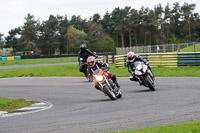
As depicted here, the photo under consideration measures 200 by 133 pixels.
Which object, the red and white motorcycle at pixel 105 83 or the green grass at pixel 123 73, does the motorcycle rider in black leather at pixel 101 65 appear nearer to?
the red and white motorcycle at pixel 105 83

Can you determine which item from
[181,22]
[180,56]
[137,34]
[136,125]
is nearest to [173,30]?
[181,22]

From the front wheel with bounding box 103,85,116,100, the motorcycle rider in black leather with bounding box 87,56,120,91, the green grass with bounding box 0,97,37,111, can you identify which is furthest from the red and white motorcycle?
the green grass with bounding box 0,97,37,111

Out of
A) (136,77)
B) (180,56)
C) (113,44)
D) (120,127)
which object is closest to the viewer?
(120,127)

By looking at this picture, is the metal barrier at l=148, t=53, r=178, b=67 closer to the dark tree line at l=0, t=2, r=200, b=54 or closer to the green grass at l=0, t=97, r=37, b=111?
the green grass at l=0, t=97, r=37, b=111

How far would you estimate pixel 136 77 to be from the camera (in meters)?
13.4

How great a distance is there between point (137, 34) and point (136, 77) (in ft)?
317

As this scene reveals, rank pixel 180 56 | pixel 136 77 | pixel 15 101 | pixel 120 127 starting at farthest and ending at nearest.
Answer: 1. pixel 180 56
2. pixel 136 77
3. pixel 15 101
4. pixel 120 127

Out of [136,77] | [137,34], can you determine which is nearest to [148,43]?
[137,34]

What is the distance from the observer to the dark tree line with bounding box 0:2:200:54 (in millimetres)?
95062

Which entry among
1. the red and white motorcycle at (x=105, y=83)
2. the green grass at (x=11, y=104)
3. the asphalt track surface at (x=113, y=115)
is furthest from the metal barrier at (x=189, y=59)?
the green grass at (x=11, y=104)

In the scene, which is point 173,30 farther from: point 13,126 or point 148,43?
point 13,126

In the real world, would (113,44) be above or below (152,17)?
below

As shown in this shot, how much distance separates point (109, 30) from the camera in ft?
371

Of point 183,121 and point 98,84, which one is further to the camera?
point 98,84
